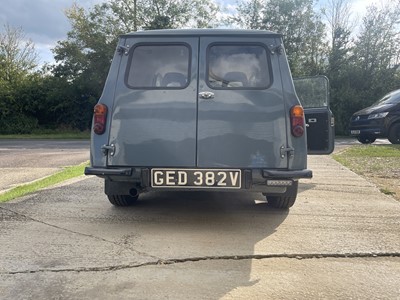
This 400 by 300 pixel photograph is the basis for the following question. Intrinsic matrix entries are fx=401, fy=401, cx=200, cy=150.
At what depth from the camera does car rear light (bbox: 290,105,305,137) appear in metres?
3.84

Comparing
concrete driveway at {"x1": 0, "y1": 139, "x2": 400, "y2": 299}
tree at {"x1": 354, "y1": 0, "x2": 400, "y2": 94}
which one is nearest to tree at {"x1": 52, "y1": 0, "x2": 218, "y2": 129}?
tree at {"x1": 354, "y1": 0, "x2": 400, "y2": 94}

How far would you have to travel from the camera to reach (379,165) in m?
8.53

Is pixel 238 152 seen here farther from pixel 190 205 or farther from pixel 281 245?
pixel 190 205

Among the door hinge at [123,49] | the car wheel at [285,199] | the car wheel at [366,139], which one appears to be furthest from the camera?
the car wheel at [366,139]

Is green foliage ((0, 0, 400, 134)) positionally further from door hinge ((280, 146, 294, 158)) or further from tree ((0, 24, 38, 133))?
door hinge ((280, 146, 294, 158))

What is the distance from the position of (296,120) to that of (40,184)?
15.0ft

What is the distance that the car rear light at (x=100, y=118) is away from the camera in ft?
12.9

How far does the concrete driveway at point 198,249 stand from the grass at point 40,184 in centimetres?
45

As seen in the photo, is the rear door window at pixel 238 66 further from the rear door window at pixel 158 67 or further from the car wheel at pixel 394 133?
the car wheel at pixel 394 133

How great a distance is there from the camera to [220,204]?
16.7 ft

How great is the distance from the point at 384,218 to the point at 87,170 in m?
3.23

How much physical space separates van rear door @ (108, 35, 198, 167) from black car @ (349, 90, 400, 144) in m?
10.1

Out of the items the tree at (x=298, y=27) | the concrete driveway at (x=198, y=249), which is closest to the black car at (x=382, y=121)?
the concrete driveway at (x=198, y=249)

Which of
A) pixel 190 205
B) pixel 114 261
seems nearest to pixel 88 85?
pixel 190 205
